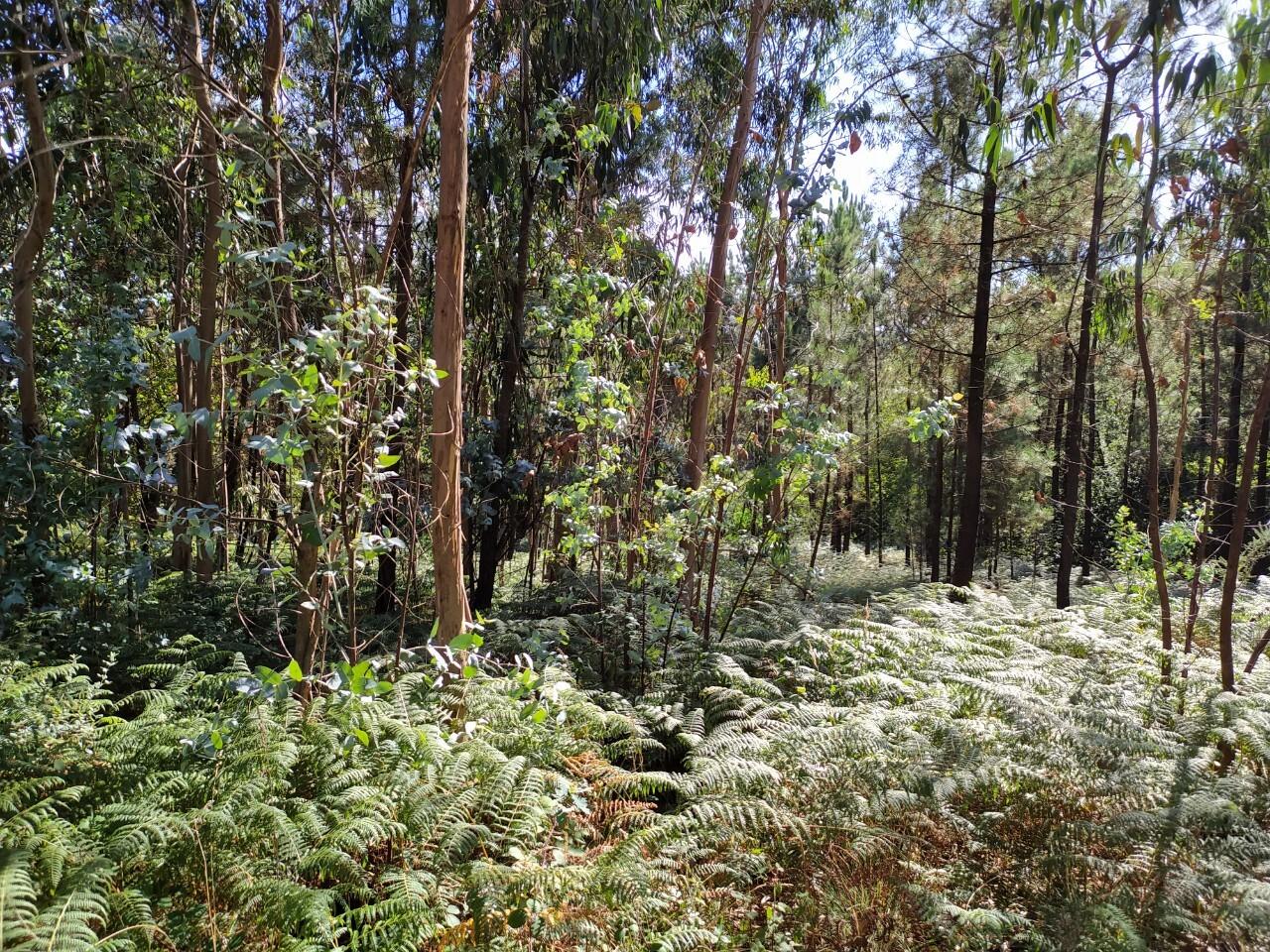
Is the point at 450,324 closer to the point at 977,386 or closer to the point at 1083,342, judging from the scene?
the point at 977,386

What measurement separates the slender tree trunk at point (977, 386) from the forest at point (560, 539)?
56 millimetres

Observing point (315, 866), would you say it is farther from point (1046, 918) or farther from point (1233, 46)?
point (1233, 46)

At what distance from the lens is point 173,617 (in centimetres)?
656

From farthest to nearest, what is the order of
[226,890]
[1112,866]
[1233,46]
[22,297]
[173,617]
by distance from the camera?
[173,617] → [22,297] → [1233,46] → [1112,866] → [226,890]

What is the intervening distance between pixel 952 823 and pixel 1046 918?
74cm

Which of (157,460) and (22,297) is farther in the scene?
(22,297)

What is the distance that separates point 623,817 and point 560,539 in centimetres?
314

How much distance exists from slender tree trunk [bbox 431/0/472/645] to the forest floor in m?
0.53

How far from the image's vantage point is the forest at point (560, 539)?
2.66 metres

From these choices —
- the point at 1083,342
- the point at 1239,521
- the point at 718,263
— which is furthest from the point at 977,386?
the point at 1239,521

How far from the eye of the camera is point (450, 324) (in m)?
3.88

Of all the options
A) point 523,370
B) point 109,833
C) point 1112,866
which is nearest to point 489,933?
point 109,833

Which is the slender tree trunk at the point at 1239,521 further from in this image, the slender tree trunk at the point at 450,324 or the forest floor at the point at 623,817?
the slender tree trunk at the point at 450,324

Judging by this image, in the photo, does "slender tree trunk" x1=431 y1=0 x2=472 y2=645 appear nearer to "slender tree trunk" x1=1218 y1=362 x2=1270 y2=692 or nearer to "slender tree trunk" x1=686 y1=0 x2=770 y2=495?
"slender tree trunk" x1=686 y1=0 x2=770 y2=495
